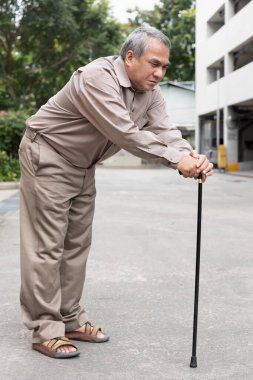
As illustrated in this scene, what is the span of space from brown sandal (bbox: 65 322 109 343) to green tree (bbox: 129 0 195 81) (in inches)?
1591

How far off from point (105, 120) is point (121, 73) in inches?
11.2

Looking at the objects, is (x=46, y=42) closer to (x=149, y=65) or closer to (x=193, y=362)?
(x=149, y=65)

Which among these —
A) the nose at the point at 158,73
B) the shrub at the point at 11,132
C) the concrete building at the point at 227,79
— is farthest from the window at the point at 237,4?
the nose at the point at 158,73

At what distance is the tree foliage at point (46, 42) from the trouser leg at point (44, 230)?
2443 cm

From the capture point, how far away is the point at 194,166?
2.75m

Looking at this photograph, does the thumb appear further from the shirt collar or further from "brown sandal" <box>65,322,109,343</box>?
"brown sandal" <box>65,322,109,343</box>

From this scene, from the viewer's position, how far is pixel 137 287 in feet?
15.4

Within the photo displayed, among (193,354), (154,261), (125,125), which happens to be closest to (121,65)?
(125,125)

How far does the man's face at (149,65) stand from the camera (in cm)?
281

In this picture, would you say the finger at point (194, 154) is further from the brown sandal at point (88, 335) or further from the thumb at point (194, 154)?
the brown sandal at point (88, 335)

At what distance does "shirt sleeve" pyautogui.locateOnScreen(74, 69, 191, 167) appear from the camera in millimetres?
2805

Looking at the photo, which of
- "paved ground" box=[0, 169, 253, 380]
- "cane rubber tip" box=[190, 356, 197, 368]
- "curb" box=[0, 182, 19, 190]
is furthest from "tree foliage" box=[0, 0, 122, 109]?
"cane rubber tip" box=[190, 356, 197, 368]

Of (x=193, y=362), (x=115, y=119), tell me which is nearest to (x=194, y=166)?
(x=115, y=119)

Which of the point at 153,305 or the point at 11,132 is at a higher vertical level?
the point at 11,132
